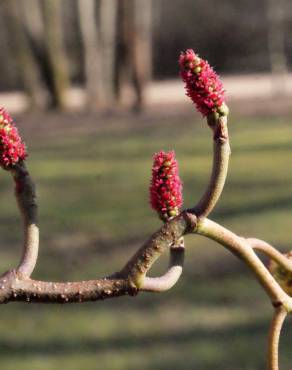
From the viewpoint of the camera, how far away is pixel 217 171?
1.00 metres

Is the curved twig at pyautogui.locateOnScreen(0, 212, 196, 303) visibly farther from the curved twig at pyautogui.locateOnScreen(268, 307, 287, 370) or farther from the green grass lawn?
the green grass lawn

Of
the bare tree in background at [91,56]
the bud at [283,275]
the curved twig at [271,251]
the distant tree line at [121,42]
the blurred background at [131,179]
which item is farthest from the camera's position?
the bare tree in background at [91,56]

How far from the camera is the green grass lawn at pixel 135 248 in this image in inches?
318

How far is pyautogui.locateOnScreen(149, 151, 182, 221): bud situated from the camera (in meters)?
1.04

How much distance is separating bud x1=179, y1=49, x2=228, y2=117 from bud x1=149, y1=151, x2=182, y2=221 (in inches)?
3.3

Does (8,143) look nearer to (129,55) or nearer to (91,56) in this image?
(129,55)

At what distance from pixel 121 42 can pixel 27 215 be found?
70.3 feet

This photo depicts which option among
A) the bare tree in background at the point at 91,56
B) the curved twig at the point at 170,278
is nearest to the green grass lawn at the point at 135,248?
the bare tree in background at the point at 91,56

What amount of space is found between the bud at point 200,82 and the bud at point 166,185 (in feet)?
0.27

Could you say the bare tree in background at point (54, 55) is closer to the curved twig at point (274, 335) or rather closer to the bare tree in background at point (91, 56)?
the bare tree in background at point (91, 56)

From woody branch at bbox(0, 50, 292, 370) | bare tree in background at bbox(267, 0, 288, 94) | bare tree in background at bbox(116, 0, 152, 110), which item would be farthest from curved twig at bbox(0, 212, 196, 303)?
bare tree in background at bbox(267, 0, 288, 94)

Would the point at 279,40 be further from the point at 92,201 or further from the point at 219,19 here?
the point at 92,201

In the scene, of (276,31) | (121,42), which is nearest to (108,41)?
(121,42)

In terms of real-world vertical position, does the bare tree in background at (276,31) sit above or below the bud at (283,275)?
above
